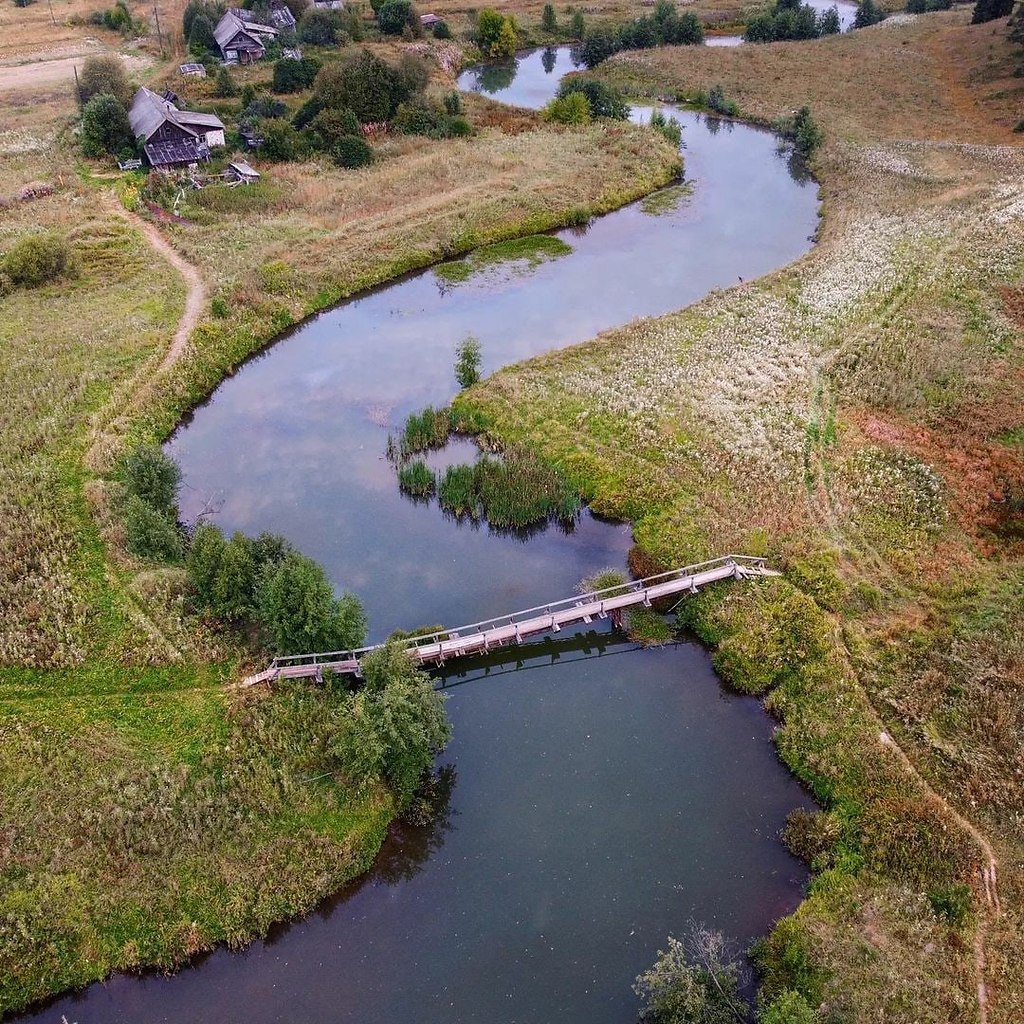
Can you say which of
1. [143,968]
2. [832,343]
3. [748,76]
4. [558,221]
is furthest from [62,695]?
[748,76]

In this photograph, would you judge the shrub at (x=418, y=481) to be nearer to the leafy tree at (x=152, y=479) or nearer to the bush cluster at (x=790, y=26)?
the leafy tree at (x=152, y=479)

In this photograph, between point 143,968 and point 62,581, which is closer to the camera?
point 143,968

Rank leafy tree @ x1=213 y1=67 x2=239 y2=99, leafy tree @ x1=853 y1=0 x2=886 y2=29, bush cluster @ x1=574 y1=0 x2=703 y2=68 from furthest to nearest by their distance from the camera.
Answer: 1. leafy tree @ x1=853 y1=0 x2=886 y2=29
2. bush cluster @ x1=574 y1=0 x2=703 y2=68
3. leafy tree @ x1=213 y1=67 x2=239 y2=99

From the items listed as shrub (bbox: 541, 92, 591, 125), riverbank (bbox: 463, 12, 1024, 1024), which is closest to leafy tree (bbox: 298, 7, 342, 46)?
shrub (bbox: 541, 92, 591, 125)

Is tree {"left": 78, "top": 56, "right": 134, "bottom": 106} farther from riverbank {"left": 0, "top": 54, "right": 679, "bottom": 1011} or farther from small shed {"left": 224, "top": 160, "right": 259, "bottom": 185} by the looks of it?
riverbank {"left": 0, "top": 54, "right": 679, "bottom": 1011}

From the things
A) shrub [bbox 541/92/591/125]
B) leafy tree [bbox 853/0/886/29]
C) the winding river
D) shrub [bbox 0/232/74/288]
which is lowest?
the winding river

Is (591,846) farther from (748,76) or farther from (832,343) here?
(748,76)

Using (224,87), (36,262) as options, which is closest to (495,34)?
(224,87)
